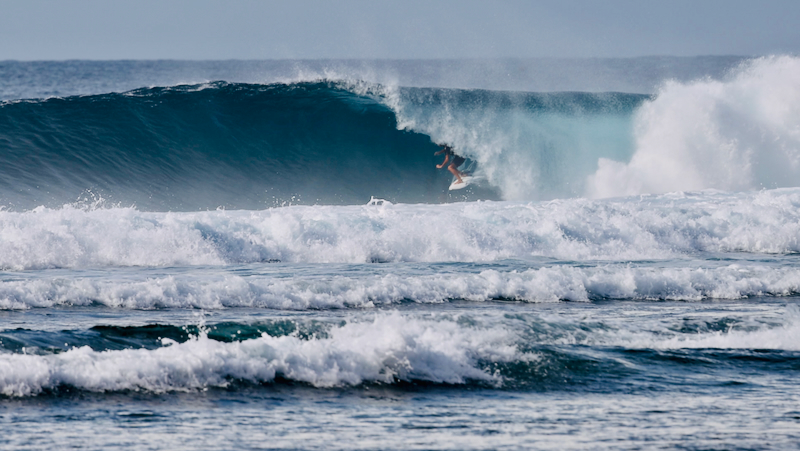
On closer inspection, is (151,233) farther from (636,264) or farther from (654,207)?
(654,207)

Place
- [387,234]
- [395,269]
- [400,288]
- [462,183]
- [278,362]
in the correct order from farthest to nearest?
[462,183]
[387,234]
[395,269]
[400,288]
[278,362]

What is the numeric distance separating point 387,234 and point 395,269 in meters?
1.49

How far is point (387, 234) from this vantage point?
11945 millimetres

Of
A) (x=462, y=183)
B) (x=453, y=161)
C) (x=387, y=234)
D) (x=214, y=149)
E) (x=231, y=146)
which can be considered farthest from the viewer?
(x=453, y=161)

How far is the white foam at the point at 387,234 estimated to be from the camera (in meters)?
10.9

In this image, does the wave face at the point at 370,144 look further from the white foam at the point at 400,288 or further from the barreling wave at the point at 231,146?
the white foam at the point at 400,288

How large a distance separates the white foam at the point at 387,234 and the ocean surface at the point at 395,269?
49 mm

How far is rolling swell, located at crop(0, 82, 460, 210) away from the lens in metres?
18.0

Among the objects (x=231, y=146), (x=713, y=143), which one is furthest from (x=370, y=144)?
(x=713, y=143)

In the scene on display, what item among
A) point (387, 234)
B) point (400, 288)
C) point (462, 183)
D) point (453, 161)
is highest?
point (453, 161)

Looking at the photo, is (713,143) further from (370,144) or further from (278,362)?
(278,362)

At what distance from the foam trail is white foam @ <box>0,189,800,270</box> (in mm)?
6120

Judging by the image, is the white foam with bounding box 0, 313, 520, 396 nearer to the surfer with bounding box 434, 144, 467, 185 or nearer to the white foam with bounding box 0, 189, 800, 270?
the white foam with bounding box 0, 189, 800, 270

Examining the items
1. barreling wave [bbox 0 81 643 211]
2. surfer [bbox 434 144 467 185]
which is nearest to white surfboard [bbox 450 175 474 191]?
surfer [bbox 434 144 467 185]
